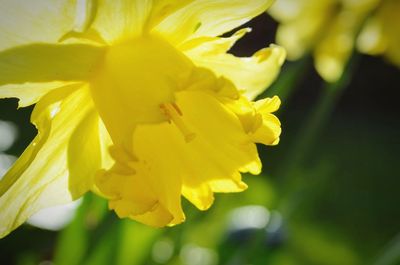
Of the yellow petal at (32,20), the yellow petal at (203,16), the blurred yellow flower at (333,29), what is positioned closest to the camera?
the yellow petal at (32,20)

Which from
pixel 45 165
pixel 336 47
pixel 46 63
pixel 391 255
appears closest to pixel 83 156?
pixel 45 165

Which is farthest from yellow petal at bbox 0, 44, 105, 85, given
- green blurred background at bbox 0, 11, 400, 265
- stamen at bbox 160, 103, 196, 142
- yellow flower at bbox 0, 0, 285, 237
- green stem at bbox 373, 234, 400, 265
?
green stem at bbox 373, 234, 400, 265

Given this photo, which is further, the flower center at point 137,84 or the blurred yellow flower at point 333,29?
the blurred yellow flower at point 333,29

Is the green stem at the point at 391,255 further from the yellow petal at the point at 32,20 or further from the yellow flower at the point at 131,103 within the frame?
the yellow petal at the point at 32,20

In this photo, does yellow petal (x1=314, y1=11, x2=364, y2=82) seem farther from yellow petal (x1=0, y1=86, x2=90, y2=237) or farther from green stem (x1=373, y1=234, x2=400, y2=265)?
yellow petal (x1=0, y1=86, x2=90, y2=237)

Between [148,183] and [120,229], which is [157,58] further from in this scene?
[120,229]

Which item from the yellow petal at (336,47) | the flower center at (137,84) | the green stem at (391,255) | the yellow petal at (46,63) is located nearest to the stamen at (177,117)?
the flower center at (137,84)

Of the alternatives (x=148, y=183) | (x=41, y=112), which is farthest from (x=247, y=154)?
(x=41, y=112)
